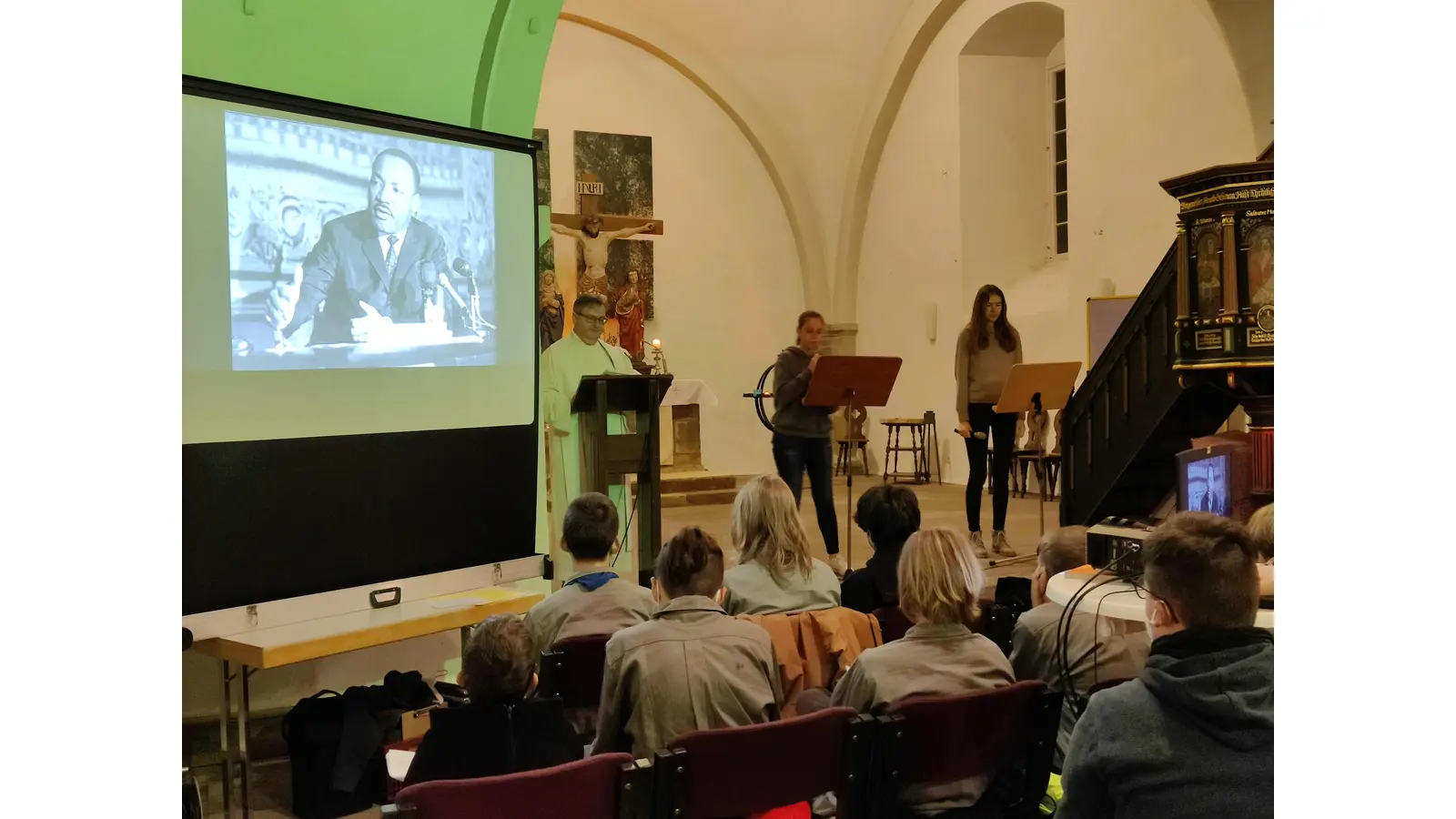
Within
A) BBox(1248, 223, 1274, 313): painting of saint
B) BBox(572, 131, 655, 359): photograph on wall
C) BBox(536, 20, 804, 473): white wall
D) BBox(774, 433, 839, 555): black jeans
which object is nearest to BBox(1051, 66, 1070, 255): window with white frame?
BBox(536, 20, 804, 473): white wall

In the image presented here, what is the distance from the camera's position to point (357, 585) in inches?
157

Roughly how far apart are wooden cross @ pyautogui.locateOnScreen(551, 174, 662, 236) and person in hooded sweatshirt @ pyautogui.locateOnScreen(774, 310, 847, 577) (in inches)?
259

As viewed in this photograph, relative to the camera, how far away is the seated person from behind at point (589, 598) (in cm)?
348

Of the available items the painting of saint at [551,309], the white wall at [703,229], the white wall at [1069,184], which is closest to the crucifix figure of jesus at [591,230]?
the white wall at [703,229]

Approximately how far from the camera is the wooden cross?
42.9 feet

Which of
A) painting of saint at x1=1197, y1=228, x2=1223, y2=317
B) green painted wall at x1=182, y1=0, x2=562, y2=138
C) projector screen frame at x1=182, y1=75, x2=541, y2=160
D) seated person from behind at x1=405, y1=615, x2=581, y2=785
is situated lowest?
seated person from behind at x1=405, y1=615, x2=581, y2=785

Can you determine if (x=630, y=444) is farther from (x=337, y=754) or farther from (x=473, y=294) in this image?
(x=337, y=754)

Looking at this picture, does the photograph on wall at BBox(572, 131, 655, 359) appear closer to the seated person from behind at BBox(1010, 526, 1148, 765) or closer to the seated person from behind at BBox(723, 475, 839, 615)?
the seated person from behind at BBox(723, 475, 839, 615)

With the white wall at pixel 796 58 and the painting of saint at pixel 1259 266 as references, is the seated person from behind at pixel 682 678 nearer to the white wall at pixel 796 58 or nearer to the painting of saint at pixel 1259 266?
the painting of saint at pixel 1259 266

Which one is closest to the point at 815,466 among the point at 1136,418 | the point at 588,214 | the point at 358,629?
the point at 1136,418

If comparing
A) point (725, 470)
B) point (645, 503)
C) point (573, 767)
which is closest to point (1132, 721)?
point (573, 767)

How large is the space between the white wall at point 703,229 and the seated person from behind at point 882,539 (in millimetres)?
9376

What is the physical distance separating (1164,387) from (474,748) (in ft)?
18.8
